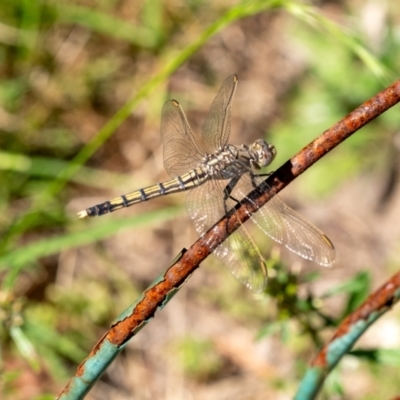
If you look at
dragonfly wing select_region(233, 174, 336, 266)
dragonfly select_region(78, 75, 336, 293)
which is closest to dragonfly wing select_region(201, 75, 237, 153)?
dragonfly select_region(78, 75, 336, 293)

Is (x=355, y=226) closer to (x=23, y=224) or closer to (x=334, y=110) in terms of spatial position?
(x=334, y=110)

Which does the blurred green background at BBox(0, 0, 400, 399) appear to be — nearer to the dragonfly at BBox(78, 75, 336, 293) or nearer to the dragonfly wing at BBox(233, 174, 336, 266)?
the dragonfly at BBox(78, 75, 336, 293)

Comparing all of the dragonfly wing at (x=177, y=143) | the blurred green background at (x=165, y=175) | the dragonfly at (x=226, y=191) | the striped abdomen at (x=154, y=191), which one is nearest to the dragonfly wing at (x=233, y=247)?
the dragonfly at (x=226, y=191)

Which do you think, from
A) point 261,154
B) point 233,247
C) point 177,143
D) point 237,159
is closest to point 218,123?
point 177,143

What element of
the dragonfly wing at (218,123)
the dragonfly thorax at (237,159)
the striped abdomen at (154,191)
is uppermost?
the dragonfly wing at (218,123)

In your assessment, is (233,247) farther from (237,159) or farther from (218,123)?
(218,123)

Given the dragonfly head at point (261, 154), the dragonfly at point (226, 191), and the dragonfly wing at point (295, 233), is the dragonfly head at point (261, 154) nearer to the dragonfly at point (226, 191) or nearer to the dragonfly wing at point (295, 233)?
the dragonfly at point (226, 191)

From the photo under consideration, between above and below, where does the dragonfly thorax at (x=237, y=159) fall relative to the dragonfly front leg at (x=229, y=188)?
above

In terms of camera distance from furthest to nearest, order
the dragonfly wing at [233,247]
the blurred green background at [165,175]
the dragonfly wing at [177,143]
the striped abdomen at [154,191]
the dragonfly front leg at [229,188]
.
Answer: the blurred green background at [165,175], the dragonfly wing at [177,143], the striped abdomen at [154,191], the dragonfly front leg at [229,188], the dragonfly wing at [233,247]

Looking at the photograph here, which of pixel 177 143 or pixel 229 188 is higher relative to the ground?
pixel 177 143
